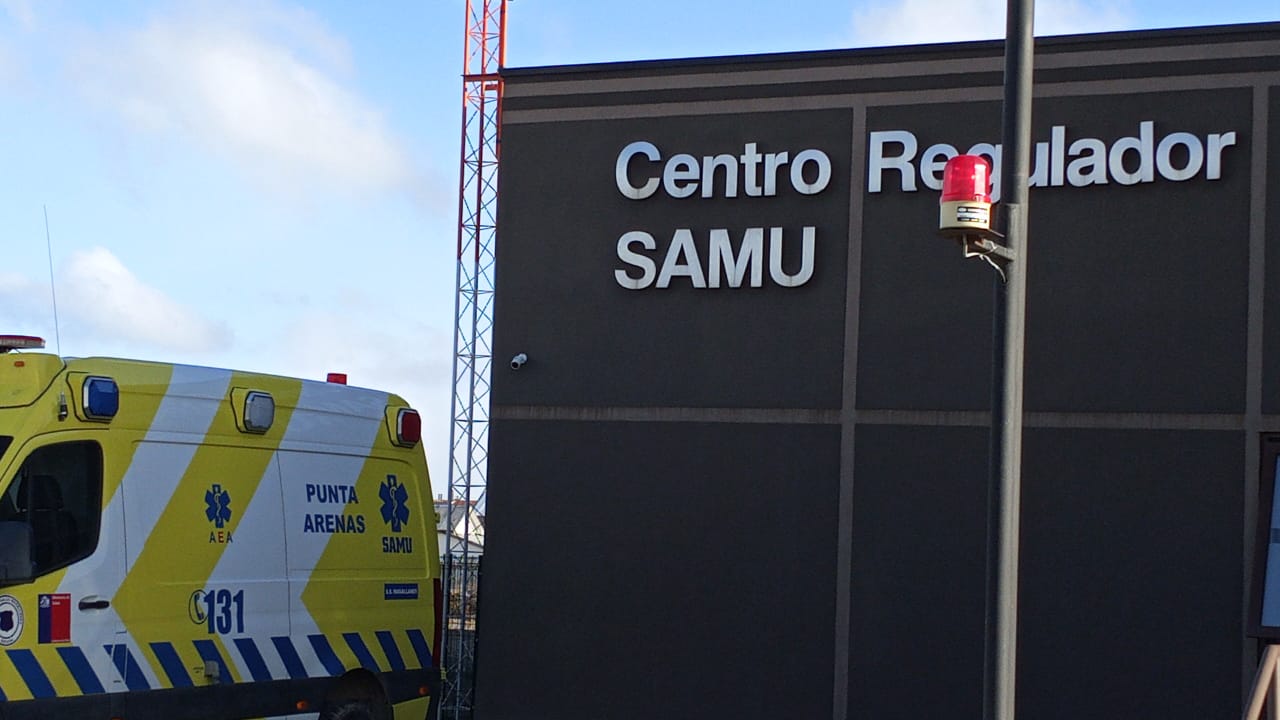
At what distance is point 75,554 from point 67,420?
77 centimetres

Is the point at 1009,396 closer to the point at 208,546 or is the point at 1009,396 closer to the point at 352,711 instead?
the point at 208,546

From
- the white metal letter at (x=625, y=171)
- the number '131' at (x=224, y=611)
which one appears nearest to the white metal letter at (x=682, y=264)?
the white metal letter at (x=625, y=171)

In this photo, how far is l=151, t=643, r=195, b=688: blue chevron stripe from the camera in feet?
31.7

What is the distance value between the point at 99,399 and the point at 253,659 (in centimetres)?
209

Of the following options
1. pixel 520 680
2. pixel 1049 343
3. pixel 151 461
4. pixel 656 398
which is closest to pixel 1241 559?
pixel 1049 343

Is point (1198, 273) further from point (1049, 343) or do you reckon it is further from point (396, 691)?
point (396, 691)

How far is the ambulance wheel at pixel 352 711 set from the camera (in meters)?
11.0

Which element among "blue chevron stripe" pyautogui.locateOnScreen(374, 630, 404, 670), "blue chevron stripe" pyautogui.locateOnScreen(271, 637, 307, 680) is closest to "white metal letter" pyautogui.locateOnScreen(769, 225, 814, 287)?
"blue chevron stripe" pyautogui.locateOnScreen(374, 630, 404, 670)

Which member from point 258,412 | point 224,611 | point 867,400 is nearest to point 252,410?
point 258,412

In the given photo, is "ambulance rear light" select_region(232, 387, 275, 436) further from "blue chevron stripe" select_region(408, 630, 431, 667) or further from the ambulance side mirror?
"blue chevron stripe" select_region(408, 630, 431, 667)

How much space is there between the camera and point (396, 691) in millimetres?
11547

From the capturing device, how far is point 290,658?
10648 mm

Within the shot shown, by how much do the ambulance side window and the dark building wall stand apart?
540 centimetres

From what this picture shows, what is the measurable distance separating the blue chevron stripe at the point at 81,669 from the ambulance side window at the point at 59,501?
19.3 inches
